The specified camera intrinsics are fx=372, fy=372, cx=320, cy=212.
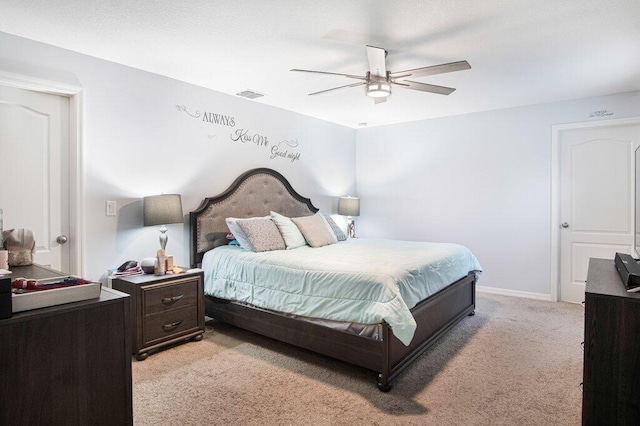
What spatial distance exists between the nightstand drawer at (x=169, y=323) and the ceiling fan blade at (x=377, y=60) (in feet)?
8.13

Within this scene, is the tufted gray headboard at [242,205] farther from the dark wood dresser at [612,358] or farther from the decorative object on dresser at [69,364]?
the dark wood dresser at [612,358]

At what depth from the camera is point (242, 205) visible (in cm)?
419

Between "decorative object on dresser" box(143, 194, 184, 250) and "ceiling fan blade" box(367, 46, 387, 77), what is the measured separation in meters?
2.05

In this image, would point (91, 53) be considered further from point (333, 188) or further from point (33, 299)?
point (333, 188)

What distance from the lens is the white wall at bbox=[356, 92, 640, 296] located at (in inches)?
181

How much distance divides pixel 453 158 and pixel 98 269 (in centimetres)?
449

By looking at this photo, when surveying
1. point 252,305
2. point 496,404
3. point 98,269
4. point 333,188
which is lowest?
point 496,404

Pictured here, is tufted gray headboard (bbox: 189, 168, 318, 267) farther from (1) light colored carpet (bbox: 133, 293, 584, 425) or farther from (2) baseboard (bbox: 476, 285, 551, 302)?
(2) baseboard (bbox: 476, 285, 551, 302)

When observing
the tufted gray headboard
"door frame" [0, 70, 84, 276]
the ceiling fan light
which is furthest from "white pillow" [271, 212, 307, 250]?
"door frame" [0, 70, 84, 276]

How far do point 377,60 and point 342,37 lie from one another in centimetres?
31

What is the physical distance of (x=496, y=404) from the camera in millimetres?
2273

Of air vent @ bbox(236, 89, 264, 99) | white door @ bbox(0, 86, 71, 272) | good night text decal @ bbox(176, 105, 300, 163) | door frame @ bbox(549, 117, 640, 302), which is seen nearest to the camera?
white door @ bbox(0, 86, 71, 272)

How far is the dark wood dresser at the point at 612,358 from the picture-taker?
1.56 m

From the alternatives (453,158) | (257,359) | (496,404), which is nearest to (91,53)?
(257,359)
